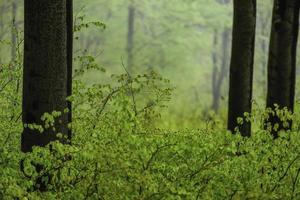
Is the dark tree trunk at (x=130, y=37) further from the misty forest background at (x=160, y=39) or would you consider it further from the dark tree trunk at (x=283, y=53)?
the dark tree trunk at (x=283, y=53)

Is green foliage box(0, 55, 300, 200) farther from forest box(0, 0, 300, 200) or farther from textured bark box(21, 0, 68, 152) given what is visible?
textured bark box(21, 0, 68, 152)

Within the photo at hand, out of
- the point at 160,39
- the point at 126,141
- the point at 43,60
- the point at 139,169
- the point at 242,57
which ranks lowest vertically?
the point at 139,169

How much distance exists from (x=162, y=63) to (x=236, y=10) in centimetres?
2377

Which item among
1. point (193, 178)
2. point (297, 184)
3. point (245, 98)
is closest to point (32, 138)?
point (193, 178)

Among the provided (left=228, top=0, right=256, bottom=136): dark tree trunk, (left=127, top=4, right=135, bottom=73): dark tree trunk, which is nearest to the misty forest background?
(left=127, top=4, right=135, bottom=73): dark tree trunk

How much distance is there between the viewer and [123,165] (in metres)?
4.37

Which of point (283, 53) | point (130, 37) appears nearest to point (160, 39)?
point (130, 37)

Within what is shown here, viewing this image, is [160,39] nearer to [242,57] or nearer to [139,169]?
[242,57]

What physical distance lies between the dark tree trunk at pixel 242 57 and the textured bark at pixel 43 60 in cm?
329

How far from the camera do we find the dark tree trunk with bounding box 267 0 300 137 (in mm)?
7961

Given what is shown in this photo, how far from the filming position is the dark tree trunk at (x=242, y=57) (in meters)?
7.89

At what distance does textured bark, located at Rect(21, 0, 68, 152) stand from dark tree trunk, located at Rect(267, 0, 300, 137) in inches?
147

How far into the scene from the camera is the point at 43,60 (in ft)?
17.5

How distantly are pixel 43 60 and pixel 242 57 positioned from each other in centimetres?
358
